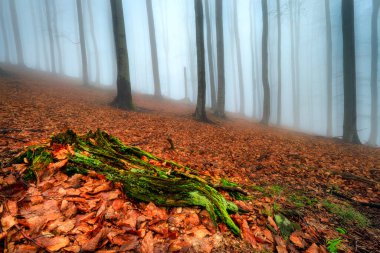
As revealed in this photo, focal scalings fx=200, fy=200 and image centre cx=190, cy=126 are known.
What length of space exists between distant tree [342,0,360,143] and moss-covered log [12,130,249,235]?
9.28 m

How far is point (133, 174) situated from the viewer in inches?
96.1

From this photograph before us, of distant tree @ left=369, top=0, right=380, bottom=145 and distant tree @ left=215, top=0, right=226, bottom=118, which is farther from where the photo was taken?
distant tree @ left=369, top=0, right=380, bottom=145

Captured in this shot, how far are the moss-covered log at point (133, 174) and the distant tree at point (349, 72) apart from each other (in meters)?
9.28

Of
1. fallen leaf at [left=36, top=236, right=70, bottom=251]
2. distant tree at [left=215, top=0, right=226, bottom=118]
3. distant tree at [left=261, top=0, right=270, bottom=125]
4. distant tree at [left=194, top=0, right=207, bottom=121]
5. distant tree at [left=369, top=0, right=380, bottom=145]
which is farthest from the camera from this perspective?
distant tree at [left=369, top=0, right=380, bottom=145]

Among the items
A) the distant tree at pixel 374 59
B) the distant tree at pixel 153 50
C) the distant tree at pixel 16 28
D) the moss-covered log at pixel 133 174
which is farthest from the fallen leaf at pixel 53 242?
the distant tree at pixel 16 28

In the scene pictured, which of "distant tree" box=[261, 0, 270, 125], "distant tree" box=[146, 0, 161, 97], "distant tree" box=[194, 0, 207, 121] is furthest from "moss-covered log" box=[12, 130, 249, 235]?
"distant tree" box=[146, 0, 161, 97]

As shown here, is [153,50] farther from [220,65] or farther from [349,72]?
[349,72]

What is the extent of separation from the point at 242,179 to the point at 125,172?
2119 millimetres

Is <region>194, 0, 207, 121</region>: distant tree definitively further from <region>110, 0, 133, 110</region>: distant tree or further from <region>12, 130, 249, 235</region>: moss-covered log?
<region>12, 130, 249, 235</region>: moss-covered log

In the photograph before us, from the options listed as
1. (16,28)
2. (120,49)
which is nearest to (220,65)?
(120,49)

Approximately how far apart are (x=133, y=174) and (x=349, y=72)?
1083 cm

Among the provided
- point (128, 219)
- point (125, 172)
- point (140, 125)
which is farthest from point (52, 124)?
point (128, 219)

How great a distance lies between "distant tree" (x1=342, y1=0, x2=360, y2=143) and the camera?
890cm

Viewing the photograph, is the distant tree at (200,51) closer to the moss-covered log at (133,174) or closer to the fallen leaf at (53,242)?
the moss-covered log at (133,174)
